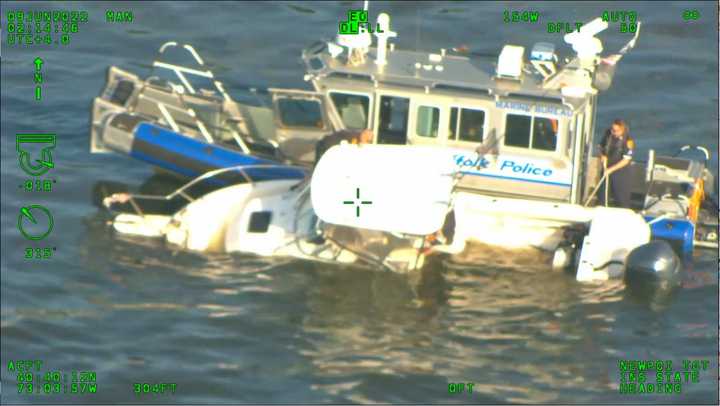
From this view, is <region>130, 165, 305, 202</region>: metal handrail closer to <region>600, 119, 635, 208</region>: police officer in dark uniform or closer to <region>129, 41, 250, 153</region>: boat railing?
<region>129, 41, 250, 153</region>: boat railing

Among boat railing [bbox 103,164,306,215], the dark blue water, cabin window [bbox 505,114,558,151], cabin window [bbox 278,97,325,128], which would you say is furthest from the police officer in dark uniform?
boat railing [bbox 103,164,306,215]

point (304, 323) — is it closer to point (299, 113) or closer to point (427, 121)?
point (427, 121)

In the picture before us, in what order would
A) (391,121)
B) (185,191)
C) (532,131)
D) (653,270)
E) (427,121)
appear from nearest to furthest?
(653,270) < (532,131) < (427,121) < (391,121) < (185,191)

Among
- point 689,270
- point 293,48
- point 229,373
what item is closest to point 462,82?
point 689,270

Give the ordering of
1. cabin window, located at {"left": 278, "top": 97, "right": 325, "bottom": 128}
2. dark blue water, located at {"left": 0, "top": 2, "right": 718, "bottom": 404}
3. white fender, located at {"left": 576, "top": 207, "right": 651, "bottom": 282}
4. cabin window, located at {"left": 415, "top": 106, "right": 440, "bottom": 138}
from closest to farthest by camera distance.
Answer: dark blue water, located at {"left": 0, "top": 2, "right": 718, "bottom": 404} < white fender, located at {"left": 576, "top": 207, "right": 651, "bottom": 282} < cabin window, located at {"left": 415, "top": 106, "right": 440, "bottom": 138} < cabin window, located at {"left": 278, "top": 97, "right": 325, "bottom": 128}

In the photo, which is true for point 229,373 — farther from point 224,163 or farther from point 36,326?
point 224,163

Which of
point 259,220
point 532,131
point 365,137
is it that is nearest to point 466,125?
point 532,131
